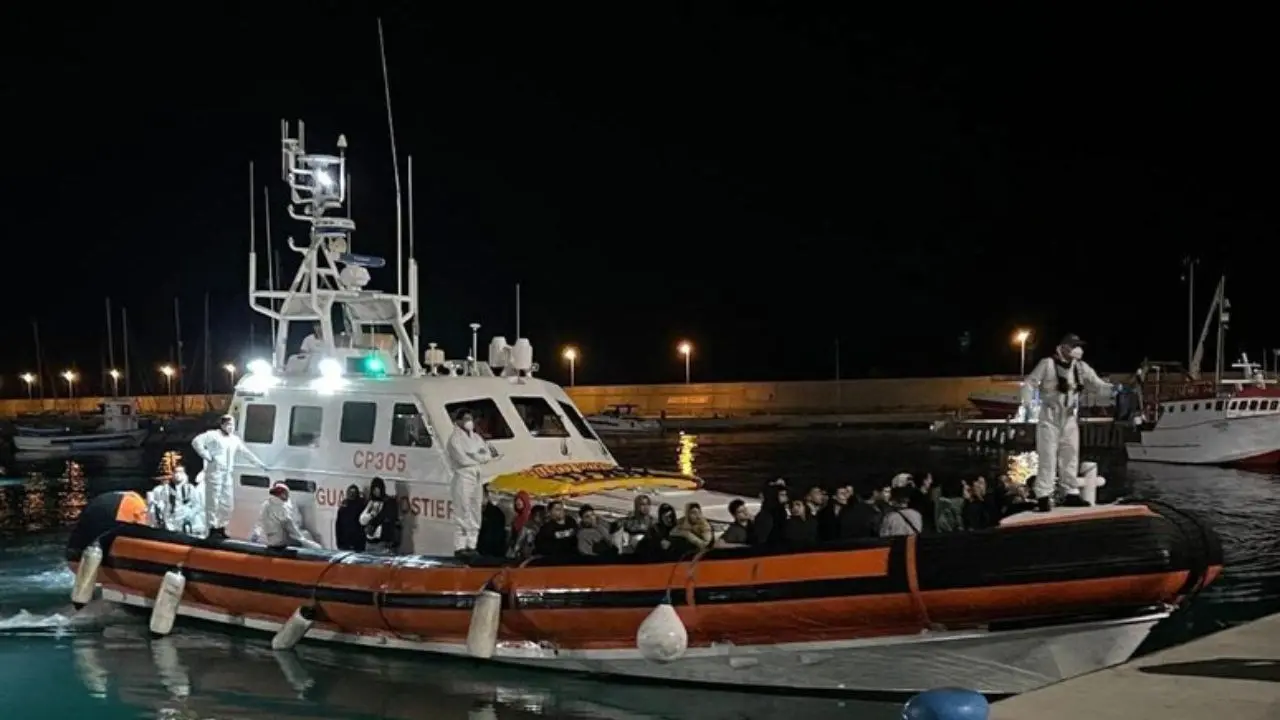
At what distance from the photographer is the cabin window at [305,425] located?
1234 centimetres

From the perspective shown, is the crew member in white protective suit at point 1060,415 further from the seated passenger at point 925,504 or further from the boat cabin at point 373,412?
the boat cabin at point 373,412

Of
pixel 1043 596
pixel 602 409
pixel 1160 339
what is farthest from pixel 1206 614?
pixel 1160 339

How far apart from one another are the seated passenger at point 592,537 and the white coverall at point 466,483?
3.68 feet

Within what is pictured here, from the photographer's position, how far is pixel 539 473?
1130 cm

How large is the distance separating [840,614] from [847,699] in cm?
127

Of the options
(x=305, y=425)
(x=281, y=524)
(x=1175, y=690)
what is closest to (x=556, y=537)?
(x=281, y=524)

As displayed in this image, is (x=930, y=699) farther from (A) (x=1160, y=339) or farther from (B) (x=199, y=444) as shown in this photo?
(A) (x=1160, y=339)

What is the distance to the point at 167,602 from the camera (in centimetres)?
1190

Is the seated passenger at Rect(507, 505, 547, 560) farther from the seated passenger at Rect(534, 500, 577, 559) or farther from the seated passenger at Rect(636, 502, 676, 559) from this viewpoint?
the seated passenger at Rect(636, 502, 676, 559)

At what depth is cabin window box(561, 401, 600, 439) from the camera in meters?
12.4

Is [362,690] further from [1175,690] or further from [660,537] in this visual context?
[1175,690]

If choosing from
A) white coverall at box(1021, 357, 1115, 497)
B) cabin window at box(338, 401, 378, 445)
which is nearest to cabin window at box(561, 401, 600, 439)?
cabin window at box(338, 401, 378, 445)

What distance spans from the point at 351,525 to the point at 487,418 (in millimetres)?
1613

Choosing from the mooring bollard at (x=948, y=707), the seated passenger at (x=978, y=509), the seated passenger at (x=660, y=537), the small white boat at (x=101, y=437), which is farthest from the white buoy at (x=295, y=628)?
the small white boat at (x=101, y=437)
